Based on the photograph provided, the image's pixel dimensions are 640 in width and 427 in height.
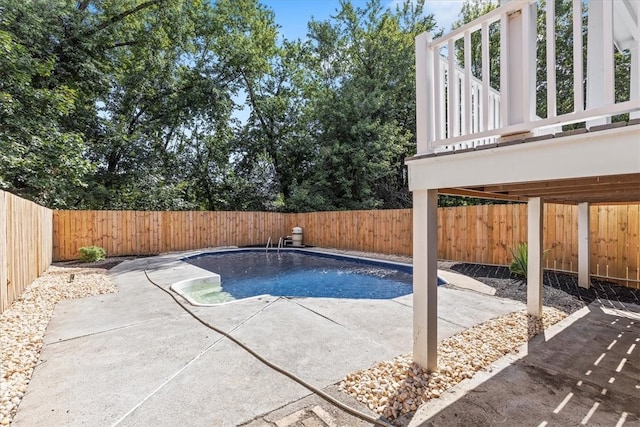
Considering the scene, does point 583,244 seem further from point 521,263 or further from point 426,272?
point 426,272

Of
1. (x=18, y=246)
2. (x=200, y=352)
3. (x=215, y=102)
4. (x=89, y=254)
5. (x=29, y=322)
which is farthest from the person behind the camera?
(x=215, y=102)

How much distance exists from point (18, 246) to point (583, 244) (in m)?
9.01

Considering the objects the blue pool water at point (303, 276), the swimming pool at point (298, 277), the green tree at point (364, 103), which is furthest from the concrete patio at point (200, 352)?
the green tree at point (364, 103)

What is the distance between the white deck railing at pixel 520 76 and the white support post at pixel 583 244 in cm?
270

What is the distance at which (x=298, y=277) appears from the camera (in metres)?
8.30

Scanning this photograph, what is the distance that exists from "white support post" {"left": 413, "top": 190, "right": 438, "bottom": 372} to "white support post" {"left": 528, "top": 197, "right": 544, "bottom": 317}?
6.46 ft

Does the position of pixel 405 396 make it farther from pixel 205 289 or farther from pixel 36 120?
pixel 36 120

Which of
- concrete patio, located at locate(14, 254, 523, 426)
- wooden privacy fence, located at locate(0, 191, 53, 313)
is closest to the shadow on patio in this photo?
concrete patio, located at locate(14, 254, 523, 426)

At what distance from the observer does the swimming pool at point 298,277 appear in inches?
257

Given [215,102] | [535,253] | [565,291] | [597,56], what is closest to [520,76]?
[597,56]

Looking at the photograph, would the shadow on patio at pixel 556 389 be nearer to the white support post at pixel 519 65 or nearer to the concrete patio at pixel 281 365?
the concrete patio at pixel 281 365

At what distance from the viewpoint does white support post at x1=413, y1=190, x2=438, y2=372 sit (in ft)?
8.04

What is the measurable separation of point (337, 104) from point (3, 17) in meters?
11.6

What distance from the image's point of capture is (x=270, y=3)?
17.1 metres
